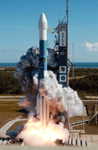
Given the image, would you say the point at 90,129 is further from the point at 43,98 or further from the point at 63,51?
the point at 63,51

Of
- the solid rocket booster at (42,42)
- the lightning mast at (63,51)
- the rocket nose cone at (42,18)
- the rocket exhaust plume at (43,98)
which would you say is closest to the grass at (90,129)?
the rocket exhaust plume at (43,98)

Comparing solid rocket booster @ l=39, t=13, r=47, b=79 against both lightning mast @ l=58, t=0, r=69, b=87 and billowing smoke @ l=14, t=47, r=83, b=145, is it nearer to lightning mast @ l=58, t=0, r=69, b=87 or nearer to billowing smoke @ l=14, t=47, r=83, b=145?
billowing smoke @ l=14, t=47, r=83, b=145

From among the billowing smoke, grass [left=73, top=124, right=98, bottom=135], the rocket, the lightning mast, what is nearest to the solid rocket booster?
the rocket

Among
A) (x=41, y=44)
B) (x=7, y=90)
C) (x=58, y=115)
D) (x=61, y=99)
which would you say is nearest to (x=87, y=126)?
(x=58, y=115)

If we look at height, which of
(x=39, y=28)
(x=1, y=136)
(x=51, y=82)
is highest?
(x=39, y=28)

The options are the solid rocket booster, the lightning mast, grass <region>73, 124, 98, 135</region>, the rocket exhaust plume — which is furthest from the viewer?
grass <region>73, 124, 98, 135</region>

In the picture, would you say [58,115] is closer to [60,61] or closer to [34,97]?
[34,97]

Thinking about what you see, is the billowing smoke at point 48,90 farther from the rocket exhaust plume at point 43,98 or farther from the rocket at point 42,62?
the rocket at point 42,62

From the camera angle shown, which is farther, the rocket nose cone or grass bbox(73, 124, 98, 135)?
grass bbox(73, 124, 98, 135)
